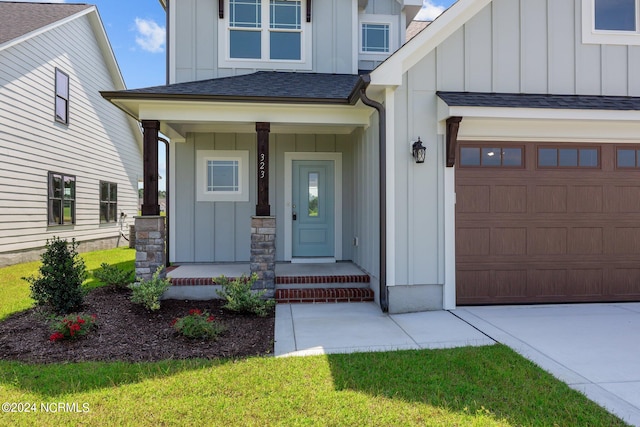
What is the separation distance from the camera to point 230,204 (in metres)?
7.28

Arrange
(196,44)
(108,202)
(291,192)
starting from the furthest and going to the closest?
(108,202) → (291,192) → (196,44)

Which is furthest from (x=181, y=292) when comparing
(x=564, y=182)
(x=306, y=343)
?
(x=564, y=182)

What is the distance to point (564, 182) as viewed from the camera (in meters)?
5.51

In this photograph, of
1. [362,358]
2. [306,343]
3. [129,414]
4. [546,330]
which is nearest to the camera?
[129,414]

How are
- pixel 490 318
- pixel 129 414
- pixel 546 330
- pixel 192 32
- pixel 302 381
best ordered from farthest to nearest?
pixel 192 32
pixel 490 318
pixel 546 330
pixel 302 381
pixel 129 414

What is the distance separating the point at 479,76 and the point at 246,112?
3.53 metres

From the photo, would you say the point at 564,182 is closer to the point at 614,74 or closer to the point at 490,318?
the point at 614,74

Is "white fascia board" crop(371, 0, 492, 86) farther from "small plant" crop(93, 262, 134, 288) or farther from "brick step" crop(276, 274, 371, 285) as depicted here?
"small plant" crop(93, 262, 134, 288)

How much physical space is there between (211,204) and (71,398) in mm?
4682

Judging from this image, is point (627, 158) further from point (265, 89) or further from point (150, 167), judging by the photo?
point (150, 167)

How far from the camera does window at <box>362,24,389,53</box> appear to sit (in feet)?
27.1

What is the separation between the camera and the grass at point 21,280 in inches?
217

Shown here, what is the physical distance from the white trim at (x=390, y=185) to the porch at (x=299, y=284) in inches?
33.4

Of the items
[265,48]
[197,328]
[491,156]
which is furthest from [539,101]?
[197,328]
